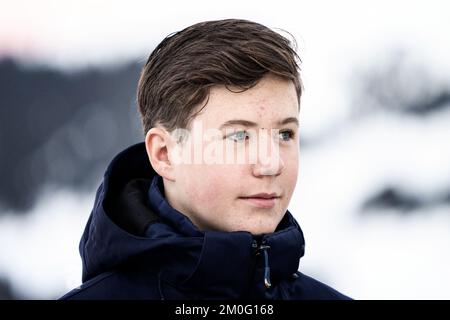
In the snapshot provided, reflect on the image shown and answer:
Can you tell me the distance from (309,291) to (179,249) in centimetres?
31

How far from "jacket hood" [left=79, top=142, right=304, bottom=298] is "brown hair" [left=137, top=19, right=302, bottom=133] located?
0.50 ft

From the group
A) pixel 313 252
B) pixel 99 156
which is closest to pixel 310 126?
pixel 313 252

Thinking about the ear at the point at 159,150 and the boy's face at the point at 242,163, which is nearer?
the boy's face at the point at 242,163

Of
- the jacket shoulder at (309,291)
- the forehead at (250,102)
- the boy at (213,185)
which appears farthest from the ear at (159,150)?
the jacket shoulder at (309,291)

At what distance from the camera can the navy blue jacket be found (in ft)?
3.77

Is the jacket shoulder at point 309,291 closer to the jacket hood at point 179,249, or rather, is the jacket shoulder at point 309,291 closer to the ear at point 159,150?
the jacket hood at point 179,249

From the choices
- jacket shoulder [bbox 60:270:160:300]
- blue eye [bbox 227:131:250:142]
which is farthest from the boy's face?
jacket shoulder [bbox 60:270:160:300]

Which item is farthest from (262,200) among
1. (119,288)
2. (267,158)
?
(119,288)

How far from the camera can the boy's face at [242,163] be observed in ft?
3.83

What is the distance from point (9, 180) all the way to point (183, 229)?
132 cm

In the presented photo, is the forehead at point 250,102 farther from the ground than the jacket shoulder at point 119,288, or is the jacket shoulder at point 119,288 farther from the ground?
the forehead at point 250,102
